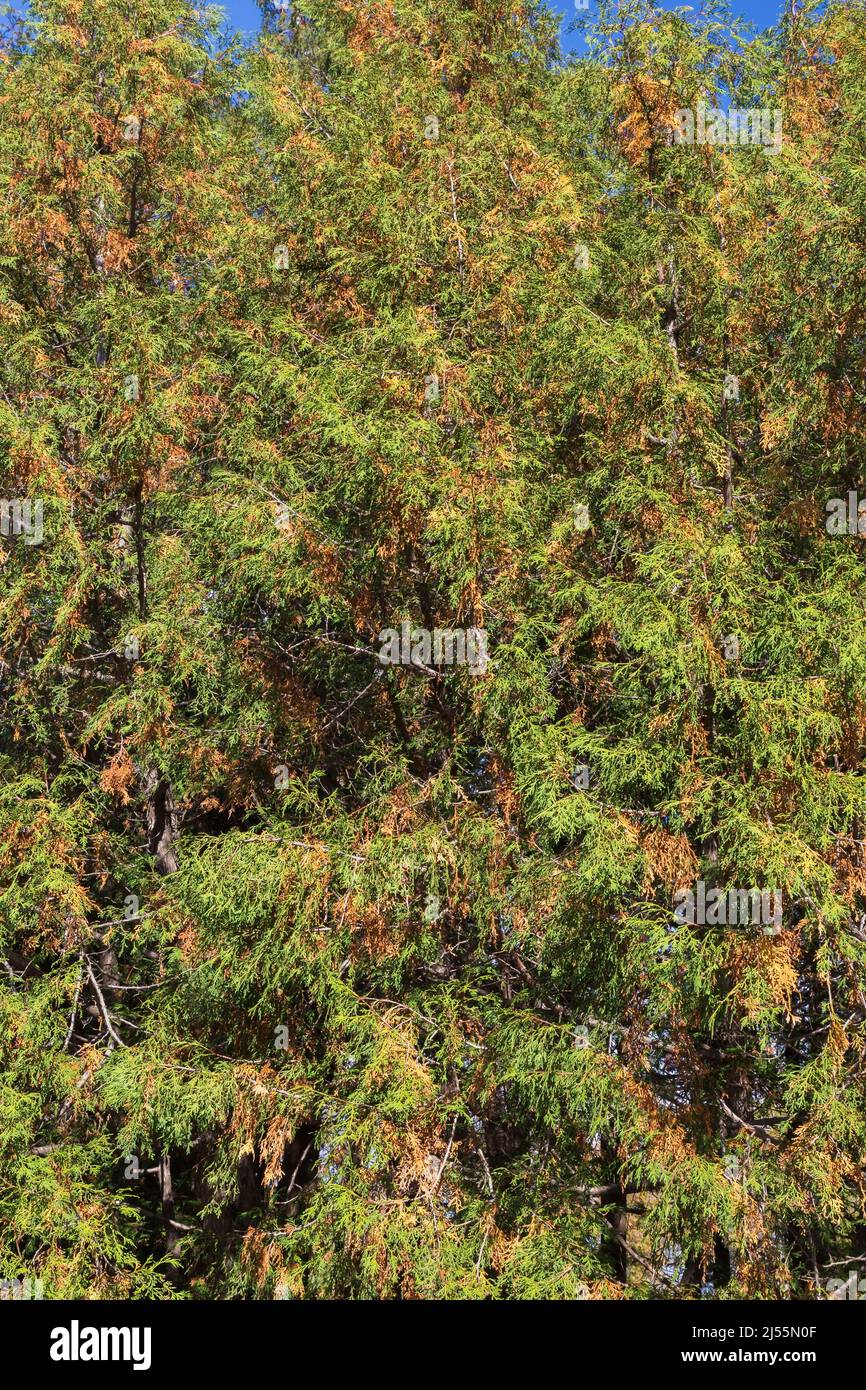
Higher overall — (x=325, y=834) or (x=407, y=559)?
(x=407, y=559)

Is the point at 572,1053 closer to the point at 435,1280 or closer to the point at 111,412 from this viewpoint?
the point at 435,1280

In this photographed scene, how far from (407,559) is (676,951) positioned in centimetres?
325

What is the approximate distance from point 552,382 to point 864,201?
2.33 meters

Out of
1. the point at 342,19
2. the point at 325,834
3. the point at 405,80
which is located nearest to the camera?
the point at 325,834

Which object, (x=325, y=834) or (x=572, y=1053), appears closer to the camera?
(x=572, y=1053)

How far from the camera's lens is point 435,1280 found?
6.76 metres

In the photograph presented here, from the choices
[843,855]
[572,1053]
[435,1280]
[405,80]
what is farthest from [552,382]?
[435,1280]
